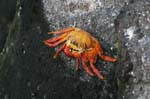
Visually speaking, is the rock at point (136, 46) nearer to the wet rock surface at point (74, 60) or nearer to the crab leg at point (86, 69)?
the wet rock surface at point (74, 60)

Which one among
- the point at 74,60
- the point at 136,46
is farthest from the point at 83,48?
the point at 136,46

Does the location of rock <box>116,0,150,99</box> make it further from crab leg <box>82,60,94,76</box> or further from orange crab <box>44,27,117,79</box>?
crab leg <box>82,60,94,76</box>

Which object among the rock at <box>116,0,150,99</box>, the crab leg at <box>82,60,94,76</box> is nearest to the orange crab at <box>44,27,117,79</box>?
the crab leg at <box>82,60,94,76</box>

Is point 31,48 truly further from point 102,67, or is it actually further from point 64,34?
point 102,67

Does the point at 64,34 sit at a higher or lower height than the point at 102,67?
higher

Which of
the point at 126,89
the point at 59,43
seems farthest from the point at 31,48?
the point at 126,89

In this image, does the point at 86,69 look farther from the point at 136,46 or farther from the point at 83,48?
the point at 136,46
